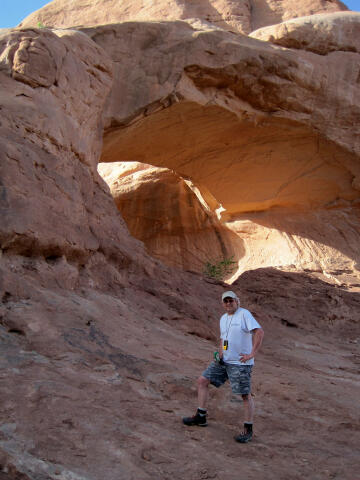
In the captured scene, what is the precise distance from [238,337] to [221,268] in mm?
10938

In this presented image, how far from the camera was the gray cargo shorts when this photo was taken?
2.86 m

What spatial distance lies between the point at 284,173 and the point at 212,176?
1889 mm

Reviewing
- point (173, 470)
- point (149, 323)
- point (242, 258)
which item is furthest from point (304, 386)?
point (242, 258)

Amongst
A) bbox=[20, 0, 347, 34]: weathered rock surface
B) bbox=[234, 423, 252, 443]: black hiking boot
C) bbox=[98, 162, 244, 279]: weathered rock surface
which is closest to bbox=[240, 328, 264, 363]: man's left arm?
bbox=[234, 423, 252, 443]: black hiking boot

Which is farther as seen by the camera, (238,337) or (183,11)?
(183,11)

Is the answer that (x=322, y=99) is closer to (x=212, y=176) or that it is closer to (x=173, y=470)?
(x=212, y=176)

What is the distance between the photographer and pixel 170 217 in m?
15.9

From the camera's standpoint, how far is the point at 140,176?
16.2 meters

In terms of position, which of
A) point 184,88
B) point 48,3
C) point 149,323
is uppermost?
point 48,3

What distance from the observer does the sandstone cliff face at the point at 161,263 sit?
8.12 ft

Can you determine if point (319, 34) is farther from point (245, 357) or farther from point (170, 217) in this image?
point (245, 357)

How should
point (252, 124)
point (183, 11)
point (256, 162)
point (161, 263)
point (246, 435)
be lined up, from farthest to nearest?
1. point (183, 11)
2. point (256, 162)
3. point (252, 124)
4. point (161, 263)
5. point (246, 435)

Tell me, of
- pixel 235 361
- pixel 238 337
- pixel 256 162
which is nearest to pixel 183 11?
pixel 256 162

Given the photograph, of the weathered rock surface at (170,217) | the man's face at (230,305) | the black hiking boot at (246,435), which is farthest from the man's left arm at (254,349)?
the weathered rock surface at (170,217)
